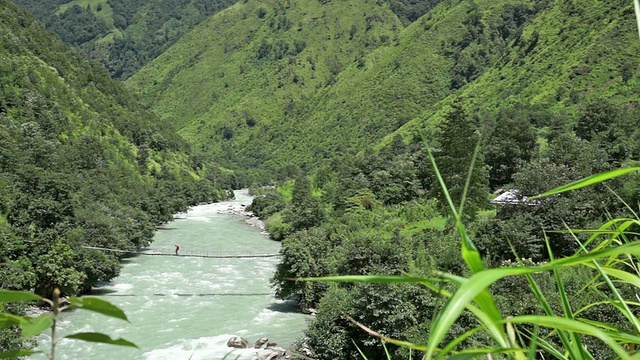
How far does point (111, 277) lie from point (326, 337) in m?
16.4

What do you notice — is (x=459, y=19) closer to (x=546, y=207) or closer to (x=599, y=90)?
(x=599, y=90)

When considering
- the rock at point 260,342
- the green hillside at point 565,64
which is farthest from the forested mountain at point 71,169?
the green hillside at point 565,64

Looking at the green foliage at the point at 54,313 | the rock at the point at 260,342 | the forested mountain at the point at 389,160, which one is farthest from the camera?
the rock at the point at 260,342

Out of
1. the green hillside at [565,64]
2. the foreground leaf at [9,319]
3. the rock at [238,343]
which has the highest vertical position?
the green hillside at [565,64]

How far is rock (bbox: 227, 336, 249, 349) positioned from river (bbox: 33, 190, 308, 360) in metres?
0.32

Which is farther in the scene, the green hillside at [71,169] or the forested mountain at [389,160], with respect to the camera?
the green hillside at [71,169]

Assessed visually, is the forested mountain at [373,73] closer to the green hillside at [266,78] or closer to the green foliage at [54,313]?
the green hillside at [266,78]

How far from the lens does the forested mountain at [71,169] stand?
88.6 ft

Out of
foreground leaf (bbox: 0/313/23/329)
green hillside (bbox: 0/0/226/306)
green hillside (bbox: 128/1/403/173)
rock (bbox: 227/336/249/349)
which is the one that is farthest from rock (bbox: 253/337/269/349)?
green hillside (bbox: 128/1/403/173)

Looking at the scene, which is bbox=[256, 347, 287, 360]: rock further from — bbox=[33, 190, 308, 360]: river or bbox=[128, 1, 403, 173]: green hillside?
bbox=[128, 1, 403, 173]: green hillside

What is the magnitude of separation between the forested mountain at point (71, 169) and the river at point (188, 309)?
2286 mm

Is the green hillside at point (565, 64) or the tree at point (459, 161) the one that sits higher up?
the green hillside at point (565, 64)

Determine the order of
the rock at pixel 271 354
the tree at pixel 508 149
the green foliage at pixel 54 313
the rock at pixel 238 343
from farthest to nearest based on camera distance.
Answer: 1. the tree at pixel 508 149
2. the rock at pixel 238 343
3. the rock at pixel 271 354
4. the green foliage at pixel 54 313

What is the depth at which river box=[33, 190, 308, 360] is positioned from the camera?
20.9 meters
